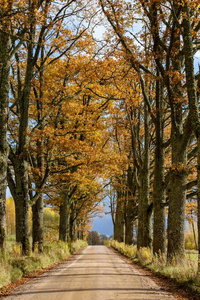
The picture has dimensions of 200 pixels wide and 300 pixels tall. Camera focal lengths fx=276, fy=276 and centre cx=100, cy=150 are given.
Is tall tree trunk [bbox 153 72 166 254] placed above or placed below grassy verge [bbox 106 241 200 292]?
above

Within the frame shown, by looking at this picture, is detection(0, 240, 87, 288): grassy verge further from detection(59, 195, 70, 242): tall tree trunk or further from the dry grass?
detection(59, 195, 70, 242): tall tree trunk

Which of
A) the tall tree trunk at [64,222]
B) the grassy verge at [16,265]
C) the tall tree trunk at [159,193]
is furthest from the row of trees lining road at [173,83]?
the tall tree trunk at [64,222]

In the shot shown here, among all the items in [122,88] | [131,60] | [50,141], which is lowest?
[50,141]

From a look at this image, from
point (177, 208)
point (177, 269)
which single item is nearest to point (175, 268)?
point (177, 269)

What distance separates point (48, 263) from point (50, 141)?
17.6 ft

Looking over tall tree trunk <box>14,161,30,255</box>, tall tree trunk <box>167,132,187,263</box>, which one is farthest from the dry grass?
tall tree trunk <box>14,161,30,255</box>

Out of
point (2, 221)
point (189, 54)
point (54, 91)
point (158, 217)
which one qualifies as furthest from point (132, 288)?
point (54, 91)

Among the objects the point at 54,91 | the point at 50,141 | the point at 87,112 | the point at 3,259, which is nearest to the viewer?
the point at 3,259

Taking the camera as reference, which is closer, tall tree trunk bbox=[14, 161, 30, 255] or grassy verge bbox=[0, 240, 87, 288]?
grassy verge bbox=[0, 240, 87, 288]

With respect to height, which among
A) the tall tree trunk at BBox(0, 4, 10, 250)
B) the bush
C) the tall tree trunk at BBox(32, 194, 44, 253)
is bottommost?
the bush

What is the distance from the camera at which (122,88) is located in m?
15.6

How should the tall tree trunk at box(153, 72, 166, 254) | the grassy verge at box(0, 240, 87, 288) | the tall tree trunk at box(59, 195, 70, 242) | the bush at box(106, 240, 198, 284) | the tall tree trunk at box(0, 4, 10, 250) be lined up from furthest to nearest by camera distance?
the tall tree trunk at box(59, 195, 70, 242) < the tall tree trunk at box(153, 72, 166, 254) < the tall tree trunk at box(0, 4, 10, 250) < the grassy verge at box(0, 240, 87, 288) < the bush at box(106, 240, 198, 284)

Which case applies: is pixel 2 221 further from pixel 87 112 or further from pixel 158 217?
pixel 87 112

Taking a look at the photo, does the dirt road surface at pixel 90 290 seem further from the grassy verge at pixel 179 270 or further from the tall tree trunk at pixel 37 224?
the tall tree trunk at pixel 37 224
